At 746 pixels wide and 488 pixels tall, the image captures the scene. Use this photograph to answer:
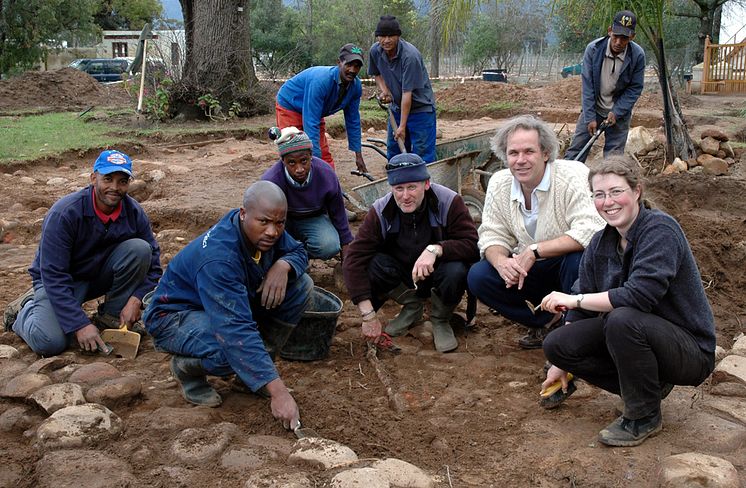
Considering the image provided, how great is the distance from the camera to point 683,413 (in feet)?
10.8

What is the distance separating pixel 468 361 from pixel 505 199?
916mm

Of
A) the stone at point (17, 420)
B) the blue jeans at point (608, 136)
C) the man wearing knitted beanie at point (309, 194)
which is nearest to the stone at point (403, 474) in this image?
the stone at point (17, 420)

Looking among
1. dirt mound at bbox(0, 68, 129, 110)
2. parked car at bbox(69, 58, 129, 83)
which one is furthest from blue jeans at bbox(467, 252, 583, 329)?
parked car at bbox(69, 58, 129, 83)

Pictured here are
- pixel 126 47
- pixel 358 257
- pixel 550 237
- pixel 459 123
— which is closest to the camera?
pixel 550 237

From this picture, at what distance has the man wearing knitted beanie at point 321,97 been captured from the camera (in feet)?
19.8

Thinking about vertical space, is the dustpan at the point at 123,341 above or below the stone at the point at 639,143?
below

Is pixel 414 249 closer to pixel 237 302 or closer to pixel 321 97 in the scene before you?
pixel 237 302

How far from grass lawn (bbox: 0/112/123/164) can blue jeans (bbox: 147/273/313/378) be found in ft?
23.2

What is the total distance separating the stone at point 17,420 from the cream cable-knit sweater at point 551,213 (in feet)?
7.75

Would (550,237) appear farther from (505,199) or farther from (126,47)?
(126,47)

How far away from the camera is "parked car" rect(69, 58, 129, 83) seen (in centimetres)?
2606

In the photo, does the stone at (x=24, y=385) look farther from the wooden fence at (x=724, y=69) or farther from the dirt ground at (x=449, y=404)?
the wooden fence at (x=724, y=69)

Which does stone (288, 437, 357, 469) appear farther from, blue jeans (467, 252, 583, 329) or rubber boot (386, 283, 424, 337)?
rubber boot (386, 283, 424, 337)

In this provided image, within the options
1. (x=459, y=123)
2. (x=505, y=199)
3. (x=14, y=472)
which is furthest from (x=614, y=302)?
(x=459, y=123)
